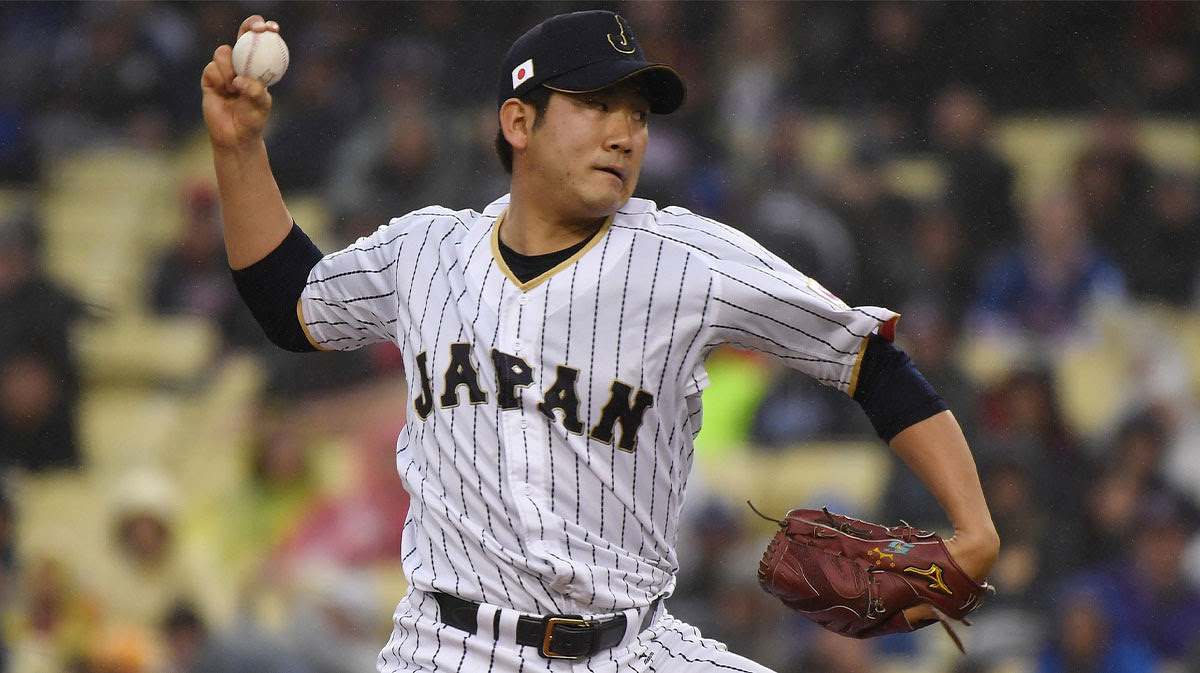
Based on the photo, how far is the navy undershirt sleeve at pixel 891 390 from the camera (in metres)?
2.09

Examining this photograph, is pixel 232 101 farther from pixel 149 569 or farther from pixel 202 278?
pixel 202 278

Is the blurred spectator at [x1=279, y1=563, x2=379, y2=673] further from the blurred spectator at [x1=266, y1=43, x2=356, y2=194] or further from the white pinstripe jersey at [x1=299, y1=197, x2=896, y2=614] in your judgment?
the white pinstripe jersey at [x1=299, y1=197, x2=896, y2=614]

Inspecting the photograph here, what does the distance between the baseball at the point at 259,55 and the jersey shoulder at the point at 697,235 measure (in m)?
0.67

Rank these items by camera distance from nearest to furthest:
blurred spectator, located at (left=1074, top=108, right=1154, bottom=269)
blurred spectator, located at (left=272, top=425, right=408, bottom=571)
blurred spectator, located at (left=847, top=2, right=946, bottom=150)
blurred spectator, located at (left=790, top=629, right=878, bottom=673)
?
blurred spectator, located at (left=790, top=629, right=878, bottom=673)
blurred spectator, located at (left=272, top=425, right=408, bottom=571)
blurred spectator, located at (left=1074, top=108, right=1154, bottom=269)
blurred spectator, located at (left=847, top=2, right=946, bottom=150)

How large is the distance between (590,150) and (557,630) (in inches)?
30.3

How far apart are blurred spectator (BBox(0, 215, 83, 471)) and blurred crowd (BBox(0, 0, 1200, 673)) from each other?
0.01 meters

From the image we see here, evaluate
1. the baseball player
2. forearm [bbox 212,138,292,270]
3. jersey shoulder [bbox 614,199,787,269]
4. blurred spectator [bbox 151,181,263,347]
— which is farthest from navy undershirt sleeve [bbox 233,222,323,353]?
blurred spectator [bbox 151,181,263,347]

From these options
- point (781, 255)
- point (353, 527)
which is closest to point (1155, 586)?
point (781, 255)

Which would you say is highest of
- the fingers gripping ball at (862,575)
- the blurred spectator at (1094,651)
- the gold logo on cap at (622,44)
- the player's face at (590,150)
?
the gold logo on cap at (622,44)

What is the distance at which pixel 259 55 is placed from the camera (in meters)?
2.32

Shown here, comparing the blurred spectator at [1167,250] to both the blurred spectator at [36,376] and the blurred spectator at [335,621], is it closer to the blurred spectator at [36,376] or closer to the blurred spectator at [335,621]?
the blurred spectator at [335,621]

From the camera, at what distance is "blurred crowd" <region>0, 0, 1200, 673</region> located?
16.1ft

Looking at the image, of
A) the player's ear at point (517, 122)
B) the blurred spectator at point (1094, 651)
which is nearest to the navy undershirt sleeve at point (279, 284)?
the player's ear at point (517, 122)

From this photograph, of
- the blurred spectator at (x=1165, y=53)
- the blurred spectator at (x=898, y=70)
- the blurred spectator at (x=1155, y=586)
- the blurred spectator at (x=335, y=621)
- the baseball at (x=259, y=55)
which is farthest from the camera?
the blurred spectator at (x=1165, y=53)
